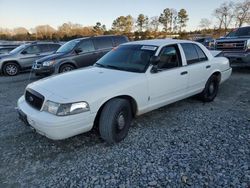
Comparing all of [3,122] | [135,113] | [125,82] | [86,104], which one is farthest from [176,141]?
[3,122]

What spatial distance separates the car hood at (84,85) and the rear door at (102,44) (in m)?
5.07

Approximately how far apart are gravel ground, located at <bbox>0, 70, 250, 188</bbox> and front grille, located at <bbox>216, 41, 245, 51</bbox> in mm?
5304

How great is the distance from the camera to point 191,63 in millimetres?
4699

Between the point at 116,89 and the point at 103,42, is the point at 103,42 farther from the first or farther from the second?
the point at 116,89

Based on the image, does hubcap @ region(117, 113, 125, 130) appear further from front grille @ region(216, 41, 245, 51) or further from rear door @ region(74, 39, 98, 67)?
front grille @ region(216, 41, 245, 51)

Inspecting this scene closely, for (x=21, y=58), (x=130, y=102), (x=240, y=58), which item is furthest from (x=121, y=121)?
(x=21, y=58)

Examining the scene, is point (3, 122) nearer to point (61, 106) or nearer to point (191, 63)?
point (61, 106)

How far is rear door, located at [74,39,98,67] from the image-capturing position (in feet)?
27.9

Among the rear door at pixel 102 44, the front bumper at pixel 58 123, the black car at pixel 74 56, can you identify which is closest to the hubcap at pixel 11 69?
the black car at pixel 74 56

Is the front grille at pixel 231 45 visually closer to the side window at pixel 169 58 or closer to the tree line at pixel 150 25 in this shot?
the side window at pixel 169 58

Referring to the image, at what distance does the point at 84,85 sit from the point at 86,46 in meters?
5.75

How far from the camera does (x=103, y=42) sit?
29.9 ft

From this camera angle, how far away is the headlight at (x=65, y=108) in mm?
2971

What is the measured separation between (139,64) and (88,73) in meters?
0.95
